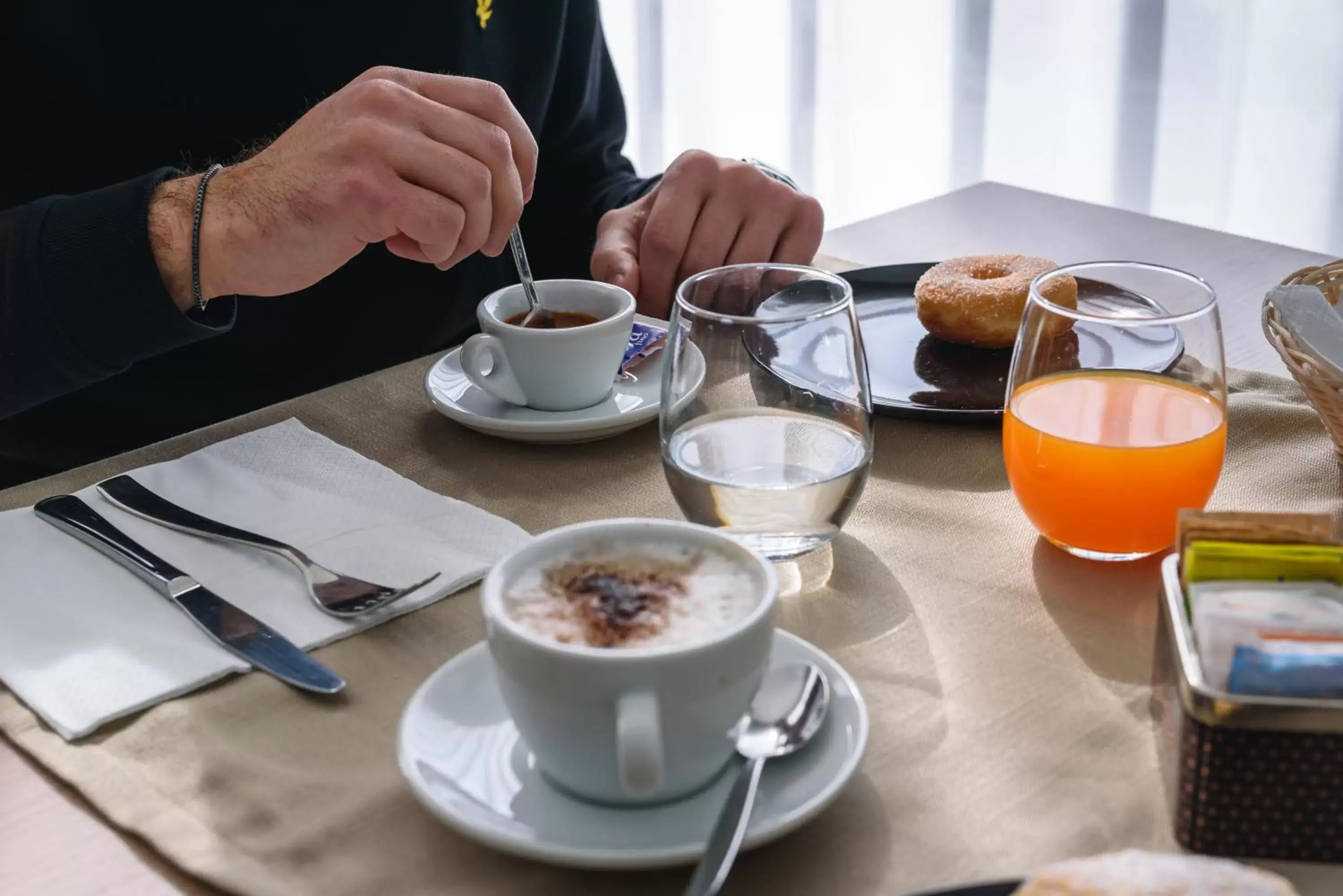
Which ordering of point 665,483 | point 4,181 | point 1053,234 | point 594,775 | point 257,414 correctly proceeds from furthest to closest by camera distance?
1. point 1053,234
2. point 4,181
3. point 257,414
4. point 665,483
5. point 594,775

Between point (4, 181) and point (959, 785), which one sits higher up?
point (4, 181)

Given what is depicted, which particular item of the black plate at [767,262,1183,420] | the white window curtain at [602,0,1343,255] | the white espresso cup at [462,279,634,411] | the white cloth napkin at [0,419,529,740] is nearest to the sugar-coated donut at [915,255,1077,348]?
the black plate at [767,262,1183,420]

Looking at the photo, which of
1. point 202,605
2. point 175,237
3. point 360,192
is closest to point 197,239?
point 175,237

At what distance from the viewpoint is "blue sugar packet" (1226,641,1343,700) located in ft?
1.68

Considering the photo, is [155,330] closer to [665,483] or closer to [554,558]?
[665,483]

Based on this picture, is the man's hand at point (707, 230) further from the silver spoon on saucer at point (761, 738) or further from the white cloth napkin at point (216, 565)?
the silver spoon on saucer at point (761, 738)

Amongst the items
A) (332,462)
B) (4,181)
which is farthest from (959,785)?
(4,181)

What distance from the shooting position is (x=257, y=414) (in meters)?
0.99

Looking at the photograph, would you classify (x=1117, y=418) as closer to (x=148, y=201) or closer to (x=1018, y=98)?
Result: (x=148, y=201)

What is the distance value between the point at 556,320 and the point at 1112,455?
1.50 ft

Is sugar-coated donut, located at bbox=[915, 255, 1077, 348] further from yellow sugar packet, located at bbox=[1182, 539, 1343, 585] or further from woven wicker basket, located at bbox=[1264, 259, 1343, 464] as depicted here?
yellow sugar packet, located at bbox=[1182, 539, 1343, 585]

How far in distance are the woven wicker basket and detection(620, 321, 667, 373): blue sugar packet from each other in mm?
430

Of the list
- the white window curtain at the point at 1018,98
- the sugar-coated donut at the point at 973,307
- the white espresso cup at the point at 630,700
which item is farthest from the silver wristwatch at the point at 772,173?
the white window curtain at the point at 1018,98

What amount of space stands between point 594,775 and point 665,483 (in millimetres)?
364
